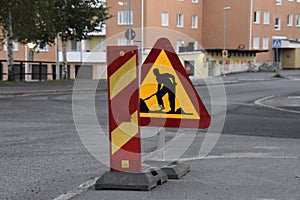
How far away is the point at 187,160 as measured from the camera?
25.8 feet

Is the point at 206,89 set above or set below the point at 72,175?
above

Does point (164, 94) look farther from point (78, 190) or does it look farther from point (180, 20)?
point (180, 20)

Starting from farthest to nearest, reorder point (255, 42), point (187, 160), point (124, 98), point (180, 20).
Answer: point (255, 42)
point (180, 20)
point (187, 160)
point (124, 98)

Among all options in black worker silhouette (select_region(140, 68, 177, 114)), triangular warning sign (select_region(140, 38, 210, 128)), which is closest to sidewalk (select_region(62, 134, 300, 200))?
triangular warning sign (select_region(140, 38, 210, 128))

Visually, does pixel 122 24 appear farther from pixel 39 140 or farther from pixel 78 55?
pixel 39 140

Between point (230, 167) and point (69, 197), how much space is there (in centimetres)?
257

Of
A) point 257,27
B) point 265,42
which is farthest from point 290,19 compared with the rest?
point 257,27

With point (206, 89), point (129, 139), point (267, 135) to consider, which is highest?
point (206, 89)

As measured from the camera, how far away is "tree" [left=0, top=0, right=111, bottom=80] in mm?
29359

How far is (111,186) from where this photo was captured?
5.88m

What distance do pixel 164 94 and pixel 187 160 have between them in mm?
1792

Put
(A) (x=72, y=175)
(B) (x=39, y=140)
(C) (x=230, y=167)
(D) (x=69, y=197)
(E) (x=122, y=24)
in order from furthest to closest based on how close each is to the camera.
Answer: (E) (x=122, y=24)
(B) (x=39, y=140)
(C) (x=230, y=167)
(A) (x=72, y=175)
(D) (x=69, y=197)

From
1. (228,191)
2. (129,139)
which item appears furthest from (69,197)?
(228,191)

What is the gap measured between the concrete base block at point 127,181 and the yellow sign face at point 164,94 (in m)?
0.76
